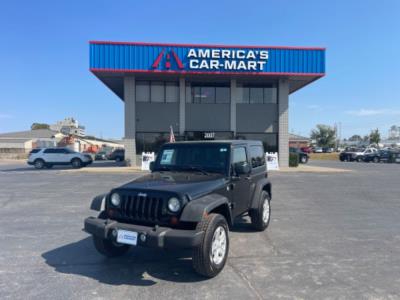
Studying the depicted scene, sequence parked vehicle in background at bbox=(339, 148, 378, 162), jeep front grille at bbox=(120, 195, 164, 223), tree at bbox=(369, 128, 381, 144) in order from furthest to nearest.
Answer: tree at bbox=(369, 128, 381, 144) < parked vehicle in background at bbox=(339, 148, 378, 162) < jeep front grille at bbox=(120, 195, 164, 223)

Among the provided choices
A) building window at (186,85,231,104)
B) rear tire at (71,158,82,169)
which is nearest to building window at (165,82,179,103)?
building window at (186,85,231,104)

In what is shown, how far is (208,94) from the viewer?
25.1 meters

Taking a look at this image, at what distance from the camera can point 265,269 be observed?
4.54 meters

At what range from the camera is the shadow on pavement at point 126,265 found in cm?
424

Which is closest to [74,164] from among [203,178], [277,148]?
[277,148]

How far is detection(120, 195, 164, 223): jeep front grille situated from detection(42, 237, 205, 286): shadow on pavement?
777 mm

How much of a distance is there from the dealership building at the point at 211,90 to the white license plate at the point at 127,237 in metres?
19.4

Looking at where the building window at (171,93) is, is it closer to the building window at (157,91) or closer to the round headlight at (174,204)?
the building window at (157,91)

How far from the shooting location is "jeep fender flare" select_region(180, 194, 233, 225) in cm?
398

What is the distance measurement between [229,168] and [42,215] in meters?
5.54

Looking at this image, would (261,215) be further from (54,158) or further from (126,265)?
(54,158)

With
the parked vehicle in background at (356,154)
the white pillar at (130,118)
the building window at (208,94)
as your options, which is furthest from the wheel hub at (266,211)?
the parked vehicle in background at (356,154)

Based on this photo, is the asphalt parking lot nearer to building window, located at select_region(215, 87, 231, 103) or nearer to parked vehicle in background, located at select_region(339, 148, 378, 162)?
building window, located at select_region(215, 87, 231, 103)

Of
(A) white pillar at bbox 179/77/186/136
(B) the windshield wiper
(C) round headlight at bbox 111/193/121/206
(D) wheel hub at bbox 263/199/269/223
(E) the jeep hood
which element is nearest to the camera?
(E) the jeep hood
